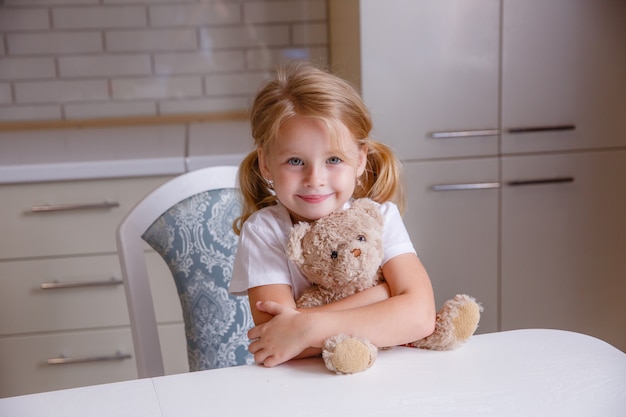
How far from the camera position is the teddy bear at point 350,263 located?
3.07ft

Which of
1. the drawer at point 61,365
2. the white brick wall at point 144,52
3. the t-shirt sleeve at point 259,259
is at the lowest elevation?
Result: the drawer at point 61,365

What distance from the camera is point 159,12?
8.34ft

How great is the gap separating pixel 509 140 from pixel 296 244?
1.35 m

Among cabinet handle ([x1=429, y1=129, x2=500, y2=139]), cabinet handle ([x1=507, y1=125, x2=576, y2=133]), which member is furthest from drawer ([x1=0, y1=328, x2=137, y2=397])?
cabinet handle ([x1=507, y1=125, x2=576, y2=133])

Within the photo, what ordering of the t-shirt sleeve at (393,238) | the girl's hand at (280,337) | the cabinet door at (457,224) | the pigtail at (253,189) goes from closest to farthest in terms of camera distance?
the girl's hand at (280,337), the t-shirt sleeve at (393,238), the pigtail at (253,189), the cabinet door at (457,224)

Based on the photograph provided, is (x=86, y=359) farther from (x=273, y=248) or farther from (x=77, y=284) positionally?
(x=273, y=248)

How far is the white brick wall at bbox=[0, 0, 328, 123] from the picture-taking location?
2521 millimetres

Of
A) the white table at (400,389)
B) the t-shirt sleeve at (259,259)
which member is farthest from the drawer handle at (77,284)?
the white table at (400,389)

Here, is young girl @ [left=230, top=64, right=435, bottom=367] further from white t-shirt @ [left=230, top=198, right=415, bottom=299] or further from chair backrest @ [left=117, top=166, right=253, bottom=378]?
chair backrest @ [left=117, top=166, right=253, bottom=378]

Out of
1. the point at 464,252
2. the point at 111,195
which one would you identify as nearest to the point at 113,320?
the point at 111,195

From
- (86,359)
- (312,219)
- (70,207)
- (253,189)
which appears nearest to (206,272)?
(253,189)

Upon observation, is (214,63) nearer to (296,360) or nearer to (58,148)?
(58,148)

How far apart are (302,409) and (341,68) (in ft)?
5.54

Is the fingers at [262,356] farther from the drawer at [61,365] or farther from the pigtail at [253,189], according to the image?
the drawer at [61,365]
